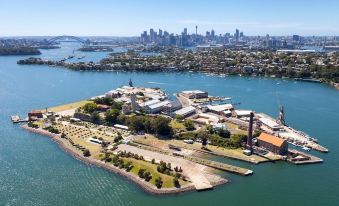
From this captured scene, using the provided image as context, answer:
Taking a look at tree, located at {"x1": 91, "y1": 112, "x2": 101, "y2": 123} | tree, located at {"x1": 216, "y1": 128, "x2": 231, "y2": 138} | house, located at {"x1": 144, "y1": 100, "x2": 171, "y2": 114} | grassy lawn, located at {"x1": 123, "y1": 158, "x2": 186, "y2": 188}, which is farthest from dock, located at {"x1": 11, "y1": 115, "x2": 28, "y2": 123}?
tree, located at {"x1": 216, "y1": 128, "x2": 231, "y2": 138}

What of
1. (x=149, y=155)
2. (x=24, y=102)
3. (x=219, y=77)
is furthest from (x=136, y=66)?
(x=149, y=155)

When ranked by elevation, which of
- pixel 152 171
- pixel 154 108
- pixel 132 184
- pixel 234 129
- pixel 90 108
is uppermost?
pixel 90 108

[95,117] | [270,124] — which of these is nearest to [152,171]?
[95,117]

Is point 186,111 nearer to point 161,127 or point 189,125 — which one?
point 189,125

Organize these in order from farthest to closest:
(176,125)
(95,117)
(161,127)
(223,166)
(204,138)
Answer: (95,117) → (176,125) → (161,127) → (204,138) → (223,166)

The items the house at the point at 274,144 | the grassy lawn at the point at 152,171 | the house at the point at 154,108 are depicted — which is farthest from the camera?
the house at the point at 154,108

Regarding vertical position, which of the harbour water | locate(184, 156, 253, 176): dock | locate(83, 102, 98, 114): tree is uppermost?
locate(83, 102, 98, 114): tree

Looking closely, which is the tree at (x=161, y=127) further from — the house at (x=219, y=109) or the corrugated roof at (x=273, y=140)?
the house at (x=219, y=109)

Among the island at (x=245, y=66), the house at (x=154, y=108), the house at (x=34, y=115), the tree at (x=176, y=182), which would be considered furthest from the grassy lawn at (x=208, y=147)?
the island at (x=245, y=66)

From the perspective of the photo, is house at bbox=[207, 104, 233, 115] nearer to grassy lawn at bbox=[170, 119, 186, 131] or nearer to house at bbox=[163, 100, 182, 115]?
house at bbox=[163, 100, 182, 115]
